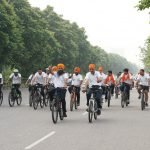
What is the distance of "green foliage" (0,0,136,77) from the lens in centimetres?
5312

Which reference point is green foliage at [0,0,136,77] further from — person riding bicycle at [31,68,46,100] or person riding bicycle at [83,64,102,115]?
person riding bicycle at [83,64,102,115]

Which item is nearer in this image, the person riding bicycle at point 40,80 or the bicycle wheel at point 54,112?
the bicycle wheel at point 54,112

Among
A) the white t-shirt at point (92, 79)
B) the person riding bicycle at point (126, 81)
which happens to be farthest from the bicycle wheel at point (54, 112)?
the person riding bicycle at point (126, 81)

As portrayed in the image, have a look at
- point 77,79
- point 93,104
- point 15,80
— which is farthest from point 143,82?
point 93,104

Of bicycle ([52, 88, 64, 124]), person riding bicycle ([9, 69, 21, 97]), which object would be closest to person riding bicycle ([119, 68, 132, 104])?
person riding bicycle ([9, 69, 21, 97])

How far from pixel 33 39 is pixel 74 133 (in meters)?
53.7

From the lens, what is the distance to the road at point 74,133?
35.8ft

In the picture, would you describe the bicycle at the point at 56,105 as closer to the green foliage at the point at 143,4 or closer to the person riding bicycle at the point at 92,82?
→ the person riding bicycle at the point at 92,82

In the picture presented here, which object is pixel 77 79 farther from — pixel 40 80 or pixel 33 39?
pixel 33 39

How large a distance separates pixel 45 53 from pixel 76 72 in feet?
156

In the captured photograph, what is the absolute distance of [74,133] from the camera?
1323 centimetres

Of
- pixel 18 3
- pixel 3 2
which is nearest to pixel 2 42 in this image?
pixel 3 2

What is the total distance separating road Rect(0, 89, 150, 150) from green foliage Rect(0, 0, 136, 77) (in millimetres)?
34924

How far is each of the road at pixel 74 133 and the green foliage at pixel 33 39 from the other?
3492 cm
